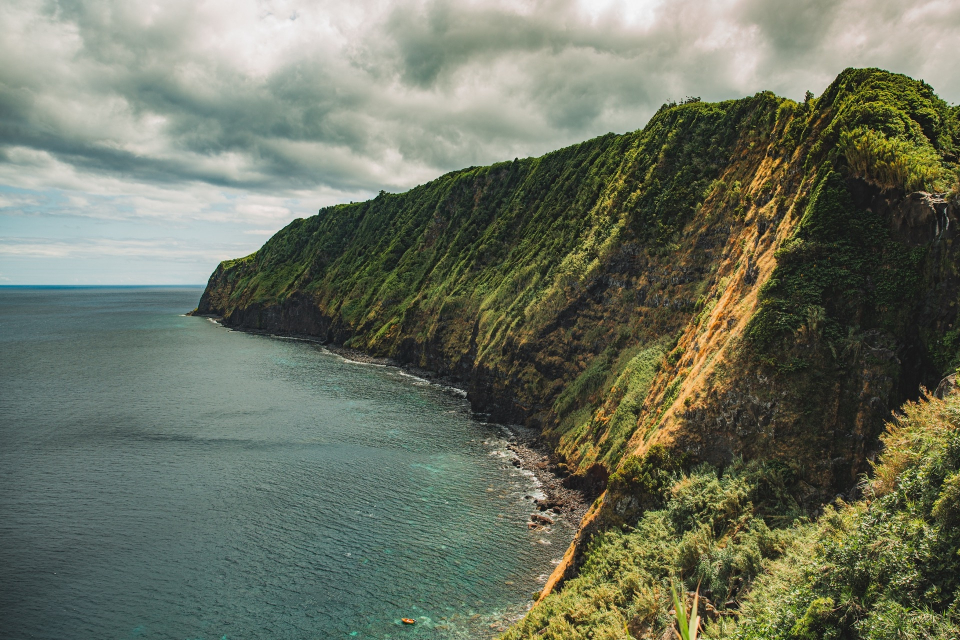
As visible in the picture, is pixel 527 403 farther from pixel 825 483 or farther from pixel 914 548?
pixel 914 548

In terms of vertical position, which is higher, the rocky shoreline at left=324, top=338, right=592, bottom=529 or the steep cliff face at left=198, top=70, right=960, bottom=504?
the steep cliff face at left=198, top=70, right=960, bottom=504

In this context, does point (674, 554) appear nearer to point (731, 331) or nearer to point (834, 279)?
point (731, 331)

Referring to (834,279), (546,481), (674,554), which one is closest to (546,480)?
(546,481)

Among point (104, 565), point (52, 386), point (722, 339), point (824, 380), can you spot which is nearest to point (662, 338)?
point (722, 339)

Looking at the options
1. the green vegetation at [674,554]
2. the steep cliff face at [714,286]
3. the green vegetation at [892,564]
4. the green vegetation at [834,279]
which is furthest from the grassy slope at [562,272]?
the green vegetation at [892,564]

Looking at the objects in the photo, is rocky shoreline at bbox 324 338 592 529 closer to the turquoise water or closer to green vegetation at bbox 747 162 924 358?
the turquoise water

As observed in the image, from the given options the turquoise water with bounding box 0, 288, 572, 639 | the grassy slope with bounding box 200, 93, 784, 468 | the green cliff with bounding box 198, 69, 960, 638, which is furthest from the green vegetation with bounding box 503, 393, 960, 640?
the grassy slope with bounding box 200, 93, 784, 468

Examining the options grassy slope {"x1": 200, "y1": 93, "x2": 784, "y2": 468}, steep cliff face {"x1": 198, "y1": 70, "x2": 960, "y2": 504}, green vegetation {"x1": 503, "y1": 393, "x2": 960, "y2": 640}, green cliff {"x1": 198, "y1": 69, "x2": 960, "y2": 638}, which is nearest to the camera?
green vegetation {"x1": 503, "y1": 393, "x2": 960, "y2": 640}

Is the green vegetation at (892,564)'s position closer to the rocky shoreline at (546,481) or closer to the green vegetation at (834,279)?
the green vegetation at (834,279)
